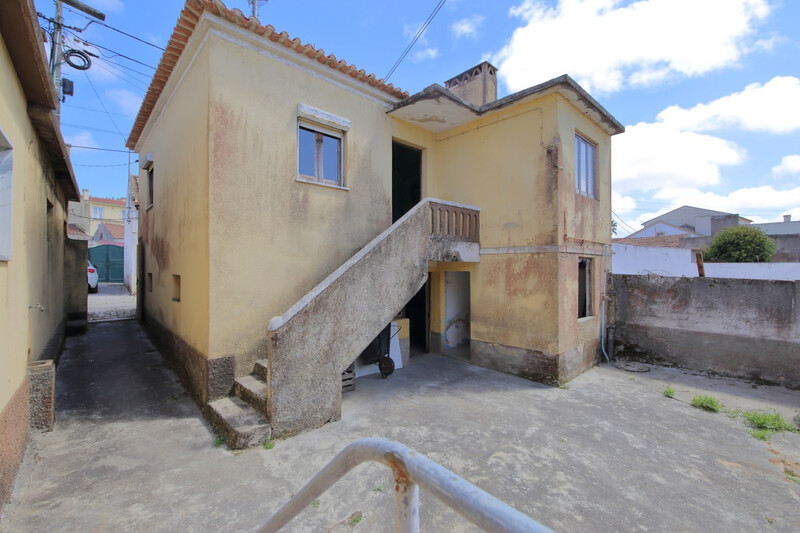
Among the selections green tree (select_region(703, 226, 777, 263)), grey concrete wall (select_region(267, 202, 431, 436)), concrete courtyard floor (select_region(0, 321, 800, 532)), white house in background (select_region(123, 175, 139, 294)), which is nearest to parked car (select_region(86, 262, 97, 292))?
white house in background (select_region(123, 175, 139, 294))

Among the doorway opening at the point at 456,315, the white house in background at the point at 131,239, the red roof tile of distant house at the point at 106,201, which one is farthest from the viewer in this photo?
the red roof tile of distant house at the point at 106,201

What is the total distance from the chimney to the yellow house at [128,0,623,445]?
0.18 ft

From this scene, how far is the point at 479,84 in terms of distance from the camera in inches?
357

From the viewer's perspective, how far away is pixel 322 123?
6.61 m

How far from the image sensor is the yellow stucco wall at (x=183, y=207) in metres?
5.57

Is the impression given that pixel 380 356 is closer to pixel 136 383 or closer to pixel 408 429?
pixel 408 429

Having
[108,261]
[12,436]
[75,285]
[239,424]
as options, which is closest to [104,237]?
[108,261]

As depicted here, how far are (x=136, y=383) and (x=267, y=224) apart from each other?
12.7ft

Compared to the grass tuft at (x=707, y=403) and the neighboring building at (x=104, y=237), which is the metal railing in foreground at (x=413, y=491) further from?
the neighboring building at (x=104, y=237)

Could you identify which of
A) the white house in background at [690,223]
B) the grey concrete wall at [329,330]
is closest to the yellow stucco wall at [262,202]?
the grey concrete wall at [329,330]

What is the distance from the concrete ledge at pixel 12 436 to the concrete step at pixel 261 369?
101 inches

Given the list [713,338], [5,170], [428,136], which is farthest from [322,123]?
[713,338]

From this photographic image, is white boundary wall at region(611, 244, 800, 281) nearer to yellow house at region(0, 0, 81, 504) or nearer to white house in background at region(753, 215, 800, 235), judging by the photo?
yellow house at region(0, 0, 81, 504)

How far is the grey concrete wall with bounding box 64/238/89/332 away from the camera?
32.8 ft
